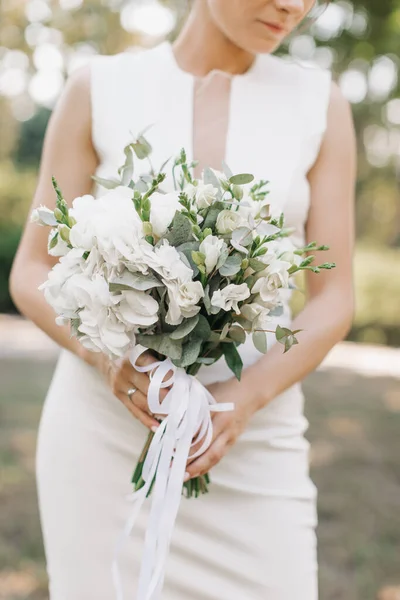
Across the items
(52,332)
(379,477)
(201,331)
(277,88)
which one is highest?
(277,88)

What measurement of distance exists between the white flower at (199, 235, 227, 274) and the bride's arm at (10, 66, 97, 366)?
83 centimetres

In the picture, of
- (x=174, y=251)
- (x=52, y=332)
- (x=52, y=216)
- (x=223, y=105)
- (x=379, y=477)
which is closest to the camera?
(x=174, y=251)

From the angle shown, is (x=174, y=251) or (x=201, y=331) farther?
(x=201, y=331)

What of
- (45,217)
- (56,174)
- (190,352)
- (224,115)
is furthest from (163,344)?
(224,115)

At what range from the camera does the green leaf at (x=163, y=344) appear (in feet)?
6.15

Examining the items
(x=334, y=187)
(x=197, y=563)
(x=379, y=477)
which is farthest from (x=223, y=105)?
(x=379, y=477)

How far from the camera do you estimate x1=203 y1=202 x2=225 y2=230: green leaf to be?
183 centimetres

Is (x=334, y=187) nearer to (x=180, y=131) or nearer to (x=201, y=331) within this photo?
(x=180, y=131)

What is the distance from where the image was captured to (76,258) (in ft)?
5.94

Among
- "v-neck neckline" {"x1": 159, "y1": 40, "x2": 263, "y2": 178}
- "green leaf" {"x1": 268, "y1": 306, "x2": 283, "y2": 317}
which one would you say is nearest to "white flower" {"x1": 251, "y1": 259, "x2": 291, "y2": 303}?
"green leaf" {"x1": 268, "y1": 306, "x2": 283, "y2": 317}

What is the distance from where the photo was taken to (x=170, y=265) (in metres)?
1.73

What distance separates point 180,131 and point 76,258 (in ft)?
2.78

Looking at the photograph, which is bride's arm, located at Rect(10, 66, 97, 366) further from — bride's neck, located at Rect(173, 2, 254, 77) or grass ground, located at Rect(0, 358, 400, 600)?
grass ground, located at Rect(0, 358, 400, 600)

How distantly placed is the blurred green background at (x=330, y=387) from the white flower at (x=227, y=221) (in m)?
1.15
